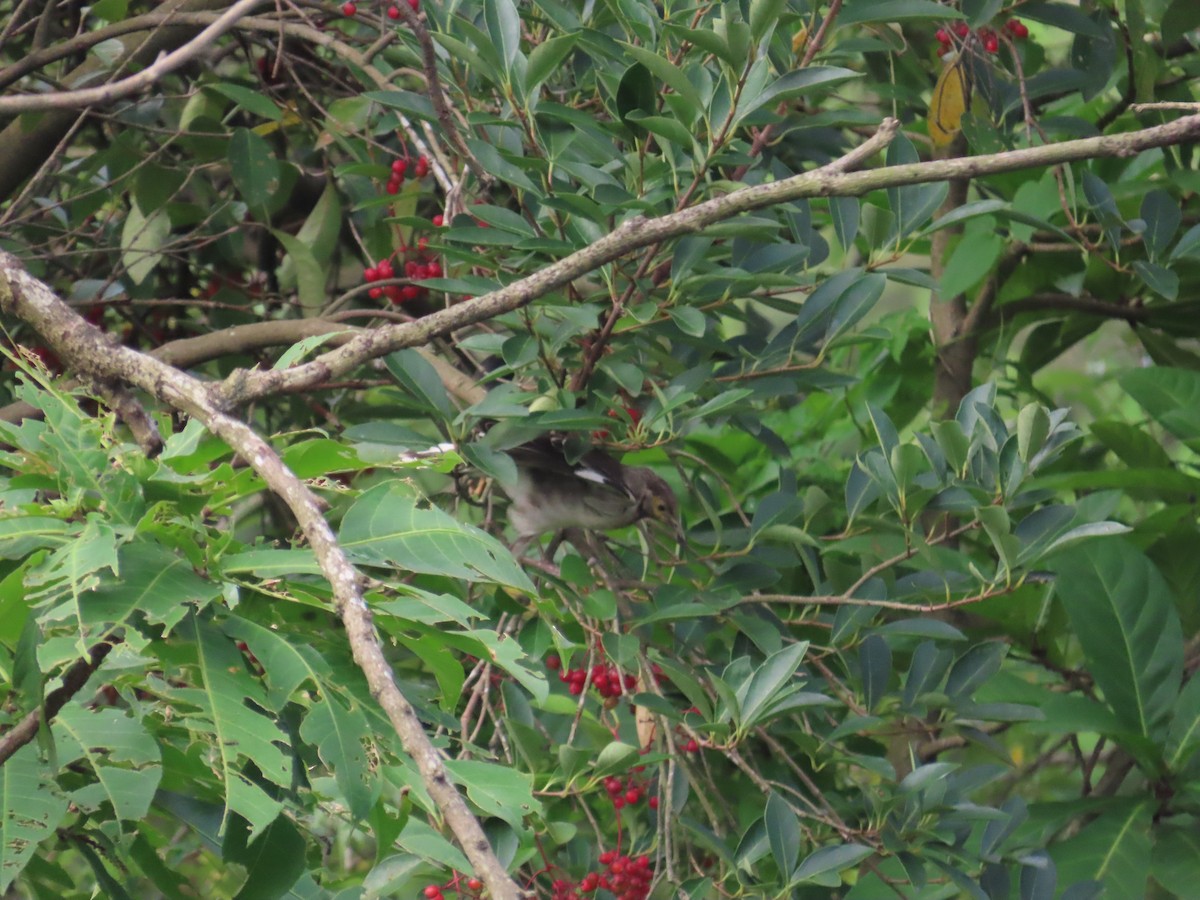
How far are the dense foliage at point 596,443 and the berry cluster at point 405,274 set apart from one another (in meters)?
0.03

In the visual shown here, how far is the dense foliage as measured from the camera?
138 cm

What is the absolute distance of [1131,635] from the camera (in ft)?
9.60

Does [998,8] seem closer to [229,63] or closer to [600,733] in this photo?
[600,733]

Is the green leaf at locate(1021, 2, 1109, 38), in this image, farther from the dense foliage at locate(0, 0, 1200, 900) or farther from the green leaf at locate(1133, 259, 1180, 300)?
the green leaf at locate(1133, 259, 1180, 300)

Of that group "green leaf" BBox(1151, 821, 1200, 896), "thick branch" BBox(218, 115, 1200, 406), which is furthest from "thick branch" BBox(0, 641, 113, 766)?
"green leaf" BBox(1151, 821, 1200, 896)

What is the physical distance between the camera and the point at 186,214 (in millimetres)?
3629

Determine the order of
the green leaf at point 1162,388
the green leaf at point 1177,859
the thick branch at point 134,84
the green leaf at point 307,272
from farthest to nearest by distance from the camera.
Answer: the green leaf at point 307,272 < the green leaf at point 1162,388 < the green leaf at point 1177,859 < the thick branch at point 134,84

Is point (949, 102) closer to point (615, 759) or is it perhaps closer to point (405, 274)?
point (405, 274)

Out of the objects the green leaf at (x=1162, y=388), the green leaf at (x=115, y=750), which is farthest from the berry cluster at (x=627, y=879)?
the green leaf at (x=1162, y=388)

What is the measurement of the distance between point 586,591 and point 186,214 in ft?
5.97

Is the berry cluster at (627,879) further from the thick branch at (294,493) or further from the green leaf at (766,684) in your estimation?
the thick branch at (294,493)

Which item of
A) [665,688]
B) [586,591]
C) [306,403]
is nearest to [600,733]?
[665,688]

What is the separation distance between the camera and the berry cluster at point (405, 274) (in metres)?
3.15

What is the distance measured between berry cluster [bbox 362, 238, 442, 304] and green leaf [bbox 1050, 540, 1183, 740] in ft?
5.56
